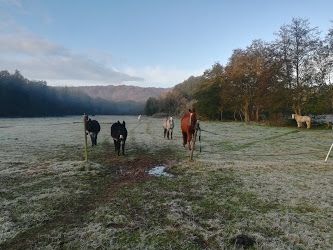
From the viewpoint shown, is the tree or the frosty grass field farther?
the tree

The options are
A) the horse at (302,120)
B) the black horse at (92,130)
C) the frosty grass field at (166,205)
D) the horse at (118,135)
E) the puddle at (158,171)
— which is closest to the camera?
the frosty grass field at (166,205)

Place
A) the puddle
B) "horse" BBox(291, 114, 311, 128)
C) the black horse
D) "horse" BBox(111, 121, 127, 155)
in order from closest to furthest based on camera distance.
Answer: the puddle < "horse" BBox(111, 121, 127, 155) < the black horse < "horse" BBox(291, 114, 311, 128)

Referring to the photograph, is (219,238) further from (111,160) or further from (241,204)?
(111,160)

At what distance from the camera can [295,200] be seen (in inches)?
473

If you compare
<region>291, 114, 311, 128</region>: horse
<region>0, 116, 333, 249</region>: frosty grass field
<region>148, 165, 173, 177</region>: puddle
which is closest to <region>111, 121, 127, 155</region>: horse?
<region>0, 116, 333, 249</region>: frosty grass field

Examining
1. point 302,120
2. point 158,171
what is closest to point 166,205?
point 158,171

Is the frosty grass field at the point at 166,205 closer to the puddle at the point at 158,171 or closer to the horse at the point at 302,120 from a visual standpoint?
the puddle at the point at 158,171

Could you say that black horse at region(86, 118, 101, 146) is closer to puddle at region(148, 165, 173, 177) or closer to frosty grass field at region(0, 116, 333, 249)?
frosty grass field at region(0, 116, 333, 249)

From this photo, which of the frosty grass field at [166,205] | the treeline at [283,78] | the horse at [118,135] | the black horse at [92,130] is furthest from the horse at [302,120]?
the horse at [118,135]

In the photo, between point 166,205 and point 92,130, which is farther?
point 92,130

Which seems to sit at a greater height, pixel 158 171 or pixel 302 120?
pixel 302 120

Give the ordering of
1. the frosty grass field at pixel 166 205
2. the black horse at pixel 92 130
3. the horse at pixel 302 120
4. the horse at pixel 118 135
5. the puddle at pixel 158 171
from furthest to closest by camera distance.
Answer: the horse at pixel 302 120 → the black horse at pixel 92 130 → the horse at pixel 118 135 → the puddle at pixel 158 171 → the frosty grass field at pixel 166 205

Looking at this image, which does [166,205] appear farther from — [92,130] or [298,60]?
[298,60]

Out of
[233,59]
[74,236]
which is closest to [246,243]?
[74,236]
